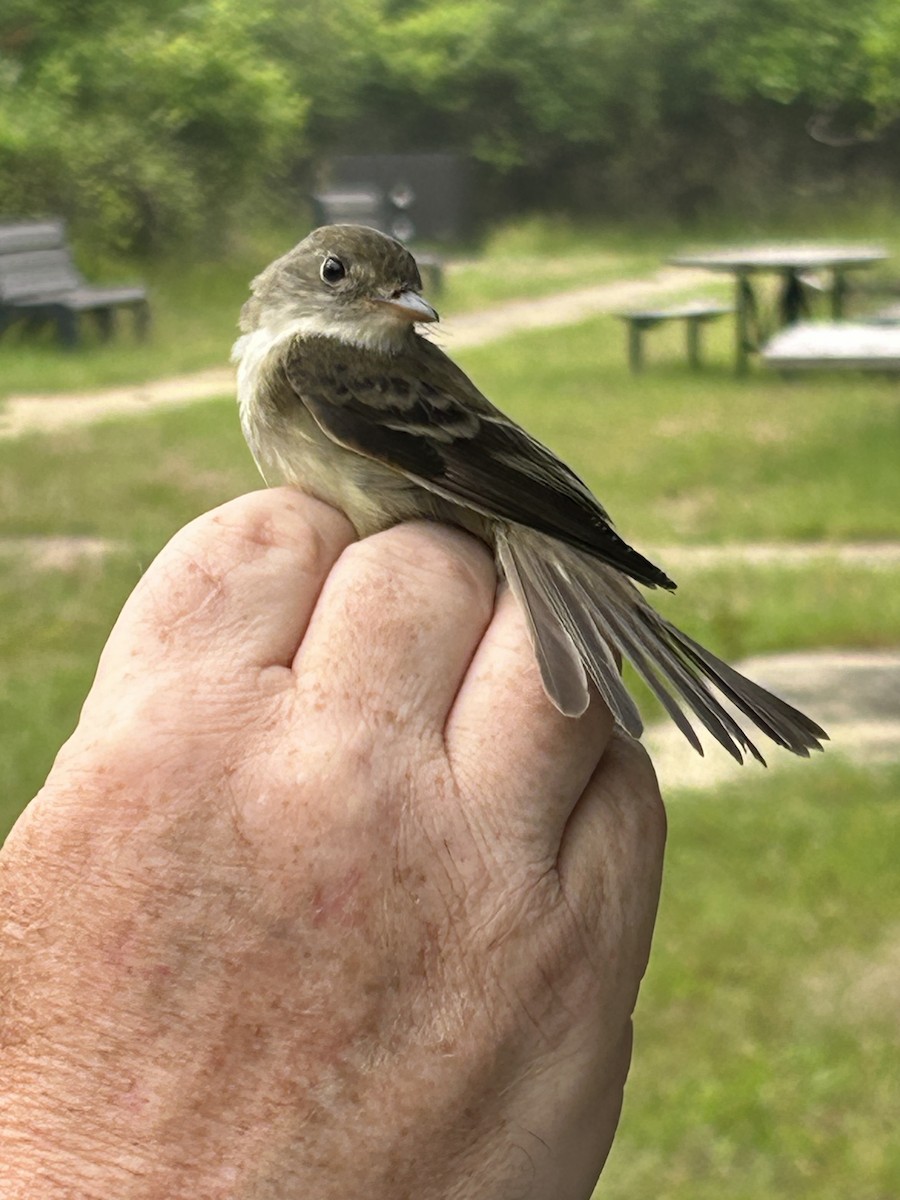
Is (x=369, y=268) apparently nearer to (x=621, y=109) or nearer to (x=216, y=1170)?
(x=216, y=1170)

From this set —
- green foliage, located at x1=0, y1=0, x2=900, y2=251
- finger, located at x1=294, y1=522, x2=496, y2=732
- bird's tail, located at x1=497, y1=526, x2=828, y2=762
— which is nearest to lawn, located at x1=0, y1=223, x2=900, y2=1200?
green foliage, located at x1=0, y1=0, x2=900, y2=251

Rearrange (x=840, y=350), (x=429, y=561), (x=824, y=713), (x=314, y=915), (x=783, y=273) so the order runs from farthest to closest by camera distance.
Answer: (x=783, y=273)
(x=840, y=350)
(x=824, y=713)
(x=429, y=561)
(x=314, y=915)

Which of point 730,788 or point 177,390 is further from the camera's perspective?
point 177,390

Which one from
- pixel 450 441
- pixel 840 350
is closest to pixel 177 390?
pixel 840 350

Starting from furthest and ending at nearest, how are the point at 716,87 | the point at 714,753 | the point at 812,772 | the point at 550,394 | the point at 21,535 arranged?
the point at 550,394
the point at 716,87
the point at 21,535
the point at 714,753
the point at 812,772

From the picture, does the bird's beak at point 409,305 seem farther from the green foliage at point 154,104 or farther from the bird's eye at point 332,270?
the green foliage at point 154,104

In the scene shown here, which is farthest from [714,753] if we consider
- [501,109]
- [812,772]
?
[501,109]

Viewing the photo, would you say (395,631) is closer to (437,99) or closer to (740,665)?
(740,665)
